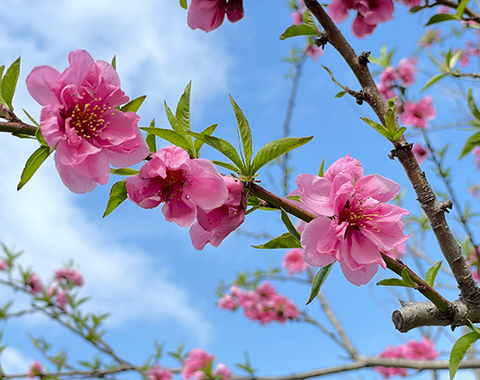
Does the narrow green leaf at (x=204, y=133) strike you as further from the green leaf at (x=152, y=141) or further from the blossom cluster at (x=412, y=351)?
the blossom cluster at (x=412, y=351)

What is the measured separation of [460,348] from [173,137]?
34.5 inches

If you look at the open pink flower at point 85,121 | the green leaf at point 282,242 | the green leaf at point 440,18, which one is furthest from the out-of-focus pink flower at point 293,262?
the open pink flower at point 85,121

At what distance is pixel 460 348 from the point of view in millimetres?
992

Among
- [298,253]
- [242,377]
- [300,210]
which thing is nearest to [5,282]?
[242,377]

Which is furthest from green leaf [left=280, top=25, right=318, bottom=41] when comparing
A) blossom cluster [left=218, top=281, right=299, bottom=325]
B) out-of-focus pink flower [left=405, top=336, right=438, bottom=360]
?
out-of-focus pink flower [left=405, top=336, right=438, bottom=360]

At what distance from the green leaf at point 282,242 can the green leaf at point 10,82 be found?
0.67 m

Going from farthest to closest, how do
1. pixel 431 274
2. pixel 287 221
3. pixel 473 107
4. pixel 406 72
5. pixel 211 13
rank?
pixel 406 72 → pixel 473 107 → pixel 211 13 → pixel 431 274 → pixel 287 221

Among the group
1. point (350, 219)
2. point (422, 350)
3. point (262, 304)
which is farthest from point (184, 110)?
point (422, 350)

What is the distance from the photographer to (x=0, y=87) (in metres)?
0.90

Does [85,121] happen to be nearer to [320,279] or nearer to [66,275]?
[320,279]

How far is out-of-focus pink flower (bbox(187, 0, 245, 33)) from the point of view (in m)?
1.25

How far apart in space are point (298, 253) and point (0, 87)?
477cm

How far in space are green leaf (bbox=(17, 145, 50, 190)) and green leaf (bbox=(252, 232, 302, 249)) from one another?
53cm

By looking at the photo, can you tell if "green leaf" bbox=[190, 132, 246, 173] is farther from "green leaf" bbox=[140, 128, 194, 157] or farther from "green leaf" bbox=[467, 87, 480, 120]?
"green leaf" bbox=[467, 87, 480, 120]
